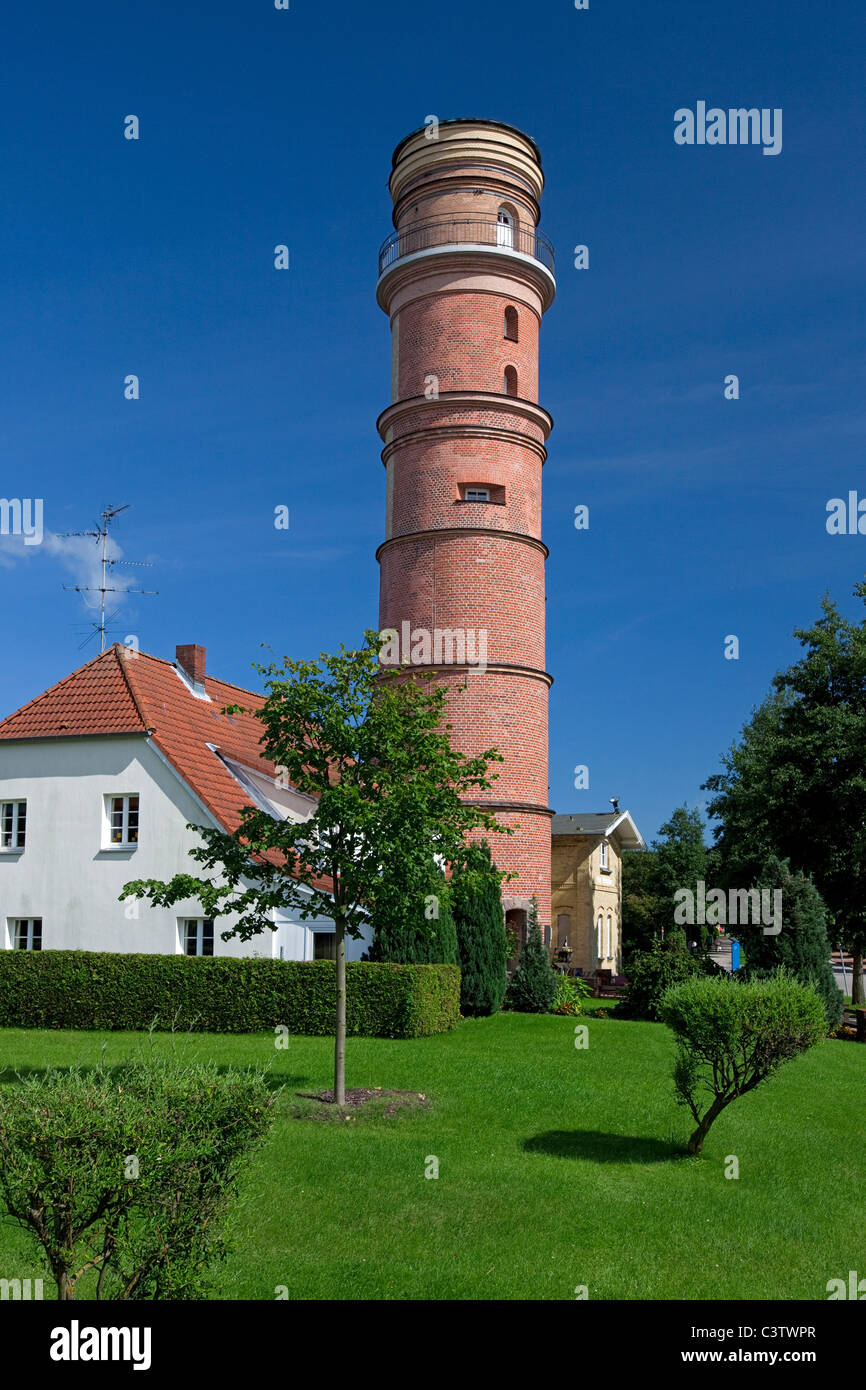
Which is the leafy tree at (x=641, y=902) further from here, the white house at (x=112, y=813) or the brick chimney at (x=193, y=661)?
the white house at (x=112, y=813)

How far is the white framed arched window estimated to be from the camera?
31906mm

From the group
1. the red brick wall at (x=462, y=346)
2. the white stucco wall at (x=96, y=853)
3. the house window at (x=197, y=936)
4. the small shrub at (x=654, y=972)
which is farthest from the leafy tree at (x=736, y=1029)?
the red brick wall at (x=462, y=346)

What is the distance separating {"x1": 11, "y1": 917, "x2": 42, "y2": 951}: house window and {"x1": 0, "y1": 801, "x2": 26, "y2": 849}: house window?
169 centimetres

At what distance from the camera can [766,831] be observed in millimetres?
32719

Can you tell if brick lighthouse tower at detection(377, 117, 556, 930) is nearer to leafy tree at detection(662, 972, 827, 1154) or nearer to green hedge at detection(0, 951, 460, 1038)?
green hedge at detection(0, 951, 460, 1038)

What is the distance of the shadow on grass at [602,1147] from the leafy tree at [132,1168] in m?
6.60

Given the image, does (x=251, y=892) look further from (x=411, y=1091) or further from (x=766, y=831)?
(x=766, y=831)

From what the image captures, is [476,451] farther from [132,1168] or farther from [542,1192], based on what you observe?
[132,1168]

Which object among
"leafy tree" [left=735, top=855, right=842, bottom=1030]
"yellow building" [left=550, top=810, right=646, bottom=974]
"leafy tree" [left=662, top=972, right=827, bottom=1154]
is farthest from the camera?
"yellow building" [left=550, top=810, right=646, bottom=974]

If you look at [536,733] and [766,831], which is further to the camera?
[766,831]
